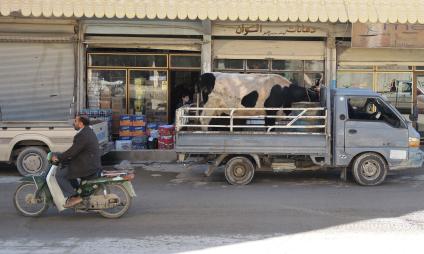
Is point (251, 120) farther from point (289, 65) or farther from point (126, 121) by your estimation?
point (126, 121)

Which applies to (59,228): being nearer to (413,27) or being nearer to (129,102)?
(129,102)

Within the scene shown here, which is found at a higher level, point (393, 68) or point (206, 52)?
point (206, 52)

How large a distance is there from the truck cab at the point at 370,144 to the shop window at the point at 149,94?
7137 mm

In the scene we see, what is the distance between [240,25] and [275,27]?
1014mm

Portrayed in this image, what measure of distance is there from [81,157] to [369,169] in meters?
6.00

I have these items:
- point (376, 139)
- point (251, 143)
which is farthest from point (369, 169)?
point (251, 143)

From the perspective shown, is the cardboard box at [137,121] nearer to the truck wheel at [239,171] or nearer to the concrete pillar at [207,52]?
the concrete pillar at [207,52]

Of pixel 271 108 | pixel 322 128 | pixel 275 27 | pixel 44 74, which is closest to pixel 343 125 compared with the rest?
pixel 322 128

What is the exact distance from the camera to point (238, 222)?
8.17 meters

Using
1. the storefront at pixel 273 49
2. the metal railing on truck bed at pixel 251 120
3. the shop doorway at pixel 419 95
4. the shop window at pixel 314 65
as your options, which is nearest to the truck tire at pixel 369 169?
the metal railing on truck bed at pixel 251 120

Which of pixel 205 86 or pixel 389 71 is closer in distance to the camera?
pixel 205 86

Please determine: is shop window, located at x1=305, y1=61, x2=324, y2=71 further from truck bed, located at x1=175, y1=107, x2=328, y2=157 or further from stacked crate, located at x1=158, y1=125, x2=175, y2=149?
truck bed, located at x1=175, y1=107, x2=328, y2=157

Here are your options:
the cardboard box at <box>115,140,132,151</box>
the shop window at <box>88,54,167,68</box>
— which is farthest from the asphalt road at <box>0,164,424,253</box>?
the shop window at <box>88,54,167,68</box>

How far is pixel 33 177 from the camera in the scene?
8.41 meters
